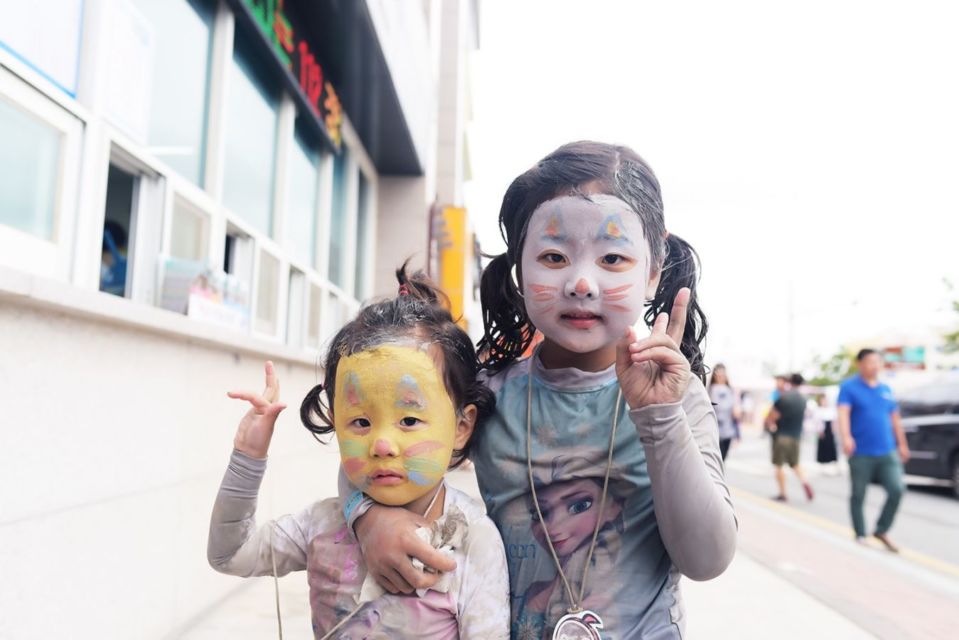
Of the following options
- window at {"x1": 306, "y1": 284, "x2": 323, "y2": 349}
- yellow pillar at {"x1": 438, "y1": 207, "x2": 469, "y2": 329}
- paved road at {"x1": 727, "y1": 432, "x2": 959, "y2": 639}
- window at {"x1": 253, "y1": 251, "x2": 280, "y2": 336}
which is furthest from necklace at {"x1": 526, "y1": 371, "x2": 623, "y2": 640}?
yellow pillar at {"x1": 438, "y1": 207, "x2": 469, "y2": 329}

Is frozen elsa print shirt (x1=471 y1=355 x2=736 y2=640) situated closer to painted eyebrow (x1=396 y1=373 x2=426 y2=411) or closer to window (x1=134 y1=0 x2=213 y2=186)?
painted eyebrow (x1=396 y1=373 x2=426 y2=411)

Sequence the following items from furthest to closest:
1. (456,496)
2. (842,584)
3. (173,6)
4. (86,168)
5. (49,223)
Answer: (842,584) → (173,6) → (86,168) → (49,223) → (456,496)

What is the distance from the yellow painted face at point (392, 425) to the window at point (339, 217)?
22.6 feet

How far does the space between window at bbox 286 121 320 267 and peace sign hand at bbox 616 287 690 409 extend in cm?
549

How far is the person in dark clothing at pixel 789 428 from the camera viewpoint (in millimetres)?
9523

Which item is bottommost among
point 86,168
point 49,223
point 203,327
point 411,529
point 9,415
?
point 411,529

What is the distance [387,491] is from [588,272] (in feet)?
1.86

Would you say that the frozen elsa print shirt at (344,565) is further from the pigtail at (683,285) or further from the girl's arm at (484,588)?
the pigtail at (683,285)

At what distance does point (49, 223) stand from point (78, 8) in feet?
3.02

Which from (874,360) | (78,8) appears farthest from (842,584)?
(78,8)

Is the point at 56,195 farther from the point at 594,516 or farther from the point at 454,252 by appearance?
the point at 454,252

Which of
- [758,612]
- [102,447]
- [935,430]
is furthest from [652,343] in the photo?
[935,430]

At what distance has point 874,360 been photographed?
6336 millimetres

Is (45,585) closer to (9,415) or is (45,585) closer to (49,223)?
(9,415)
